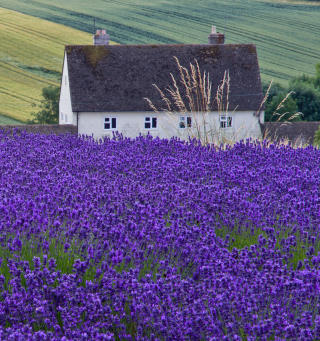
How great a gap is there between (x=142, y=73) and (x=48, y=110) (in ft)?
51.0

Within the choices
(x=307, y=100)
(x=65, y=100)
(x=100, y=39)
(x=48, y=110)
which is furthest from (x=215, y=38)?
(x=307, y=100)

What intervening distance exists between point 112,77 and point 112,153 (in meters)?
22.7

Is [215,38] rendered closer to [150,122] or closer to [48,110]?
[150,122]

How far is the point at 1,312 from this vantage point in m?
2.71

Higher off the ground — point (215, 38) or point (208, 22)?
point (208, 22)

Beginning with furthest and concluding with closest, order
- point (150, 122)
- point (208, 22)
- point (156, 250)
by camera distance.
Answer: point (208, 22) < point (150, 122) < point (156, 250)

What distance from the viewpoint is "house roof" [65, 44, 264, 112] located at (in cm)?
2827

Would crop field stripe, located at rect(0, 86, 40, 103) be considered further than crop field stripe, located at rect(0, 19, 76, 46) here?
No

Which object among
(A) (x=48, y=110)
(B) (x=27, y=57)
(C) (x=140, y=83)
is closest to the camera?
(C) (x=140, y=83)

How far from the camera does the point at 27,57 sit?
55250 millimetres

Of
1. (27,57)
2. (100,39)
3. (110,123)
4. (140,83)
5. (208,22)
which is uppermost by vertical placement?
(208,22)

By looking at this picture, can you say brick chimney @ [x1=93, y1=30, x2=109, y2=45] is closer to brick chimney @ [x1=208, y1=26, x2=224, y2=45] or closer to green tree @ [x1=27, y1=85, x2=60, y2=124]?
brick chimney @ [x1=208, y1=26, x2=224, y2=45]

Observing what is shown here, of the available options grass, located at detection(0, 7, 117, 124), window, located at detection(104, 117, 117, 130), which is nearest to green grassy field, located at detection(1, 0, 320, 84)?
grass, located at detection(0, 7, 117, 124)

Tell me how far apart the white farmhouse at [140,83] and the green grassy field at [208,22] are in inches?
921
